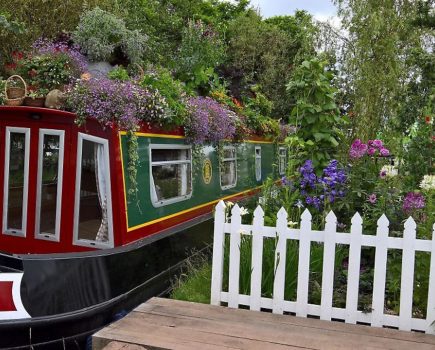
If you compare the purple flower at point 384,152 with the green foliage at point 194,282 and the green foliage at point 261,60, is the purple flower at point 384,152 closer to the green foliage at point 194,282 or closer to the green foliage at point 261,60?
the green foliage at point 194,282

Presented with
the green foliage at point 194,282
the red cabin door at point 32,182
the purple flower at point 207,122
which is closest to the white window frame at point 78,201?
the red cabin door at point 32,182

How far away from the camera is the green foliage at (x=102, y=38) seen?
525 cm

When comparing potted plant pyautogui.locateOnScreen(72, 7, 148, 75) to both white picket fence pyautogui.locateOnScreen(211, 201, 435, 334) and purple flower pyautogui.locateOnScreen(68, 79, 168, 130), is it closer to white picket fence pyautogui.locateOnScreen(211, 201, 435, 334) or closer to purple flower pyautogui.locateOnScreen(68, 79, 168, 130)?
purple flower pyautogui.locateOnScreen(68, 79, 168, 130)

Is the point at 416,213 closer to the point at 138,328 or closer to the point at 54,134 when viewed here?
the point at 138,328

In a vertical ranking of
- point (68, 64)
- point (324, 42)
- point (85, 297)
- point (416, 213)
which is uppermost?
point (324, 42)

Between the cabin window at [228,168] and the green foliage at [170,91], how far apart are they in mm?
1680

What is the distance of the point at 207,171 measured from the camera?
6383 mm

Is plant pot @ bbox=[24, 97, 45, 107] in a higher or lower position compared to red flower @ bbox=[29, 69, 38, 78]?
lower

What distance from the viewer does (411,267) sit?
10.4 ft

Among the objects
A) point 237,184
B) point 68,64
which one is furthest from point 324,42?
point 68,64

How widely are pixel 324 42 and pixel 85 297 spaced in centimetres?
630

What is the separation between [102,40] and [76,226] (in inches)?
83.5

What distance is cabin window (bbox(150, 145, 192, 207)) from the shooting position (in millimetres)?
5100

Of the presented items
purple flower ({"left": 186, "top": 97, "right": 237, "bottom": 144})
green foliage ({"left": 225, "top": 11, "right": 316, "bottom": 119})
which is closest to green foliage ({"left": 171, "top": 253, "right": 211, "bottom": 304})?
purple flower ({"left": 186, "top": 97, "right": 237, "bottom": 144})
